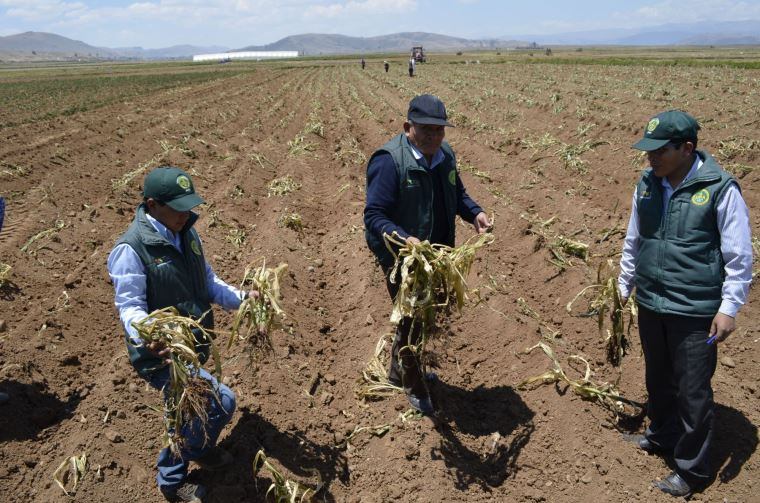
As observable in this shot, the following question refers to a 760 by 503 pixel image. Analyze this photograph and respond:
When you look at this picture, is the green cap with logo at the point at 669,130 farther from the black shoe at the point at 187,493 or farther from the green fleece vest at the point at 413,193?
the black shoe at the point at 187,493

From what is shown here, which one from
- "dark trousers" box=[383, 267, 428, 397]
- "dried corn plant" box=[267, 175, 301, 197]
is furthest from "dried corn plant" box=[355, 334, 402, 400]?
"dried corn plant" box=[267, 175, 301, 197]

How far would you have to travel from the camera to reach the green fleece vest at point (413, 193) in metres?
3.37

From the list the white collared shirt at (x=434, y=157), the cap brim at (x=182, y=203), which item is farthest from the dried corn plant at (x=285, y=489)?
the white collared shirt at (x=434, y=157)

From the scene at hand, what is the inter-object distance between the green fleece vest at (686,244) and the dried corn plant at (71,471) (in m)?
3.72

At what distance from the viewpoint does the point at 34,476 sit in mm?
3621

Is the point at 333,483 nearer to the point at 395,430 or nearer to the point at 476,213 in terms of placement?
the point at 395,430

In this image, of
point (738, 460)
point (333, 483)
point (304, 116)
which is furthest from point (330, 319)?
point (304, 116)

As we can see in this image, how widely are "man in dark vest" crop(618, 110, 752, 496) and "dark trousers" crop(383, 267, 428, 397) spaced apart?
1.47m

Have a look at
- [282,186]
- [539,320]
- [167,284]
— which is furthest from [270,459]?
[282,186]

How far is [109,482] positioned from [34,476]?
65cm

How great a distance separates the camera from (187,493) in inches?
128

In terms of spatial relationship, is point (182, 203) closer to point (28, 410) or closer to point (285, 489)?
point (285, 489)

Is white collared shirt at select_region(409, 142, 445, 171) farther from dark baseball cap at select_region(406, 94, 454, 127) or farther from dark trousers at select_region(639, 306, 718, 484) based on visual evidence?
dark trousers at select_region(639, 306, 718, 484)

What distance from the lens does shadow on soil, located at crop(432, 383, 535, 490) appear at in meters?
3.60
